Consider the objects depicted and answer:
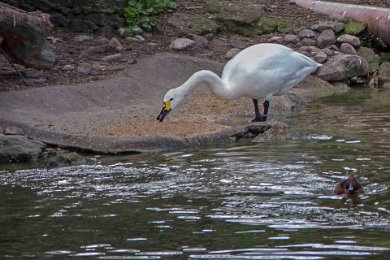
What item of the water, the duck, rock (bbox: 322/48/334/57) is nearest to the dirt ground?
rock (bbox: 322/48/334/57)

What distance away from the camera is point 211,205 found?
6754 millimetres

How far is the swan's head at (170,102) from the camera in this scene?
34.0 ft

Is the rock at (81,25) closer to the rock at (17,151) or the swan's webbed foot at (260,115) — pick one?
the swan's webbed foot at (260,115)

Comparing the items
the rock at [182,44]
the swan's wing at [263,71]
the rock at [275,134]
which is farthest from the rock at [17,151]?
the rock at [182,44]

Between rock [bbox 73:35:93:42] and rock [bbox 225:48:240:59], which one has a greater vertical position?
rock [bbox 73:35:93:42]

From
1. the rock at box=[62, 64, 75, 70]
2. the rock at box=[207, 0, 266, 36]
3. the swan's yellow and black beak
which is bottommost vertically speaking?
the swan's yellow and black beak

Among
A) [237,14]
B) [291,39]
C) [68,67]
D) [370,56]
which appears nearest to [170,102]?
[68,67]

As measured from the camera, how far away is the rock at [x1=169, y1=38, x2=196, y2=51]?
1441cm

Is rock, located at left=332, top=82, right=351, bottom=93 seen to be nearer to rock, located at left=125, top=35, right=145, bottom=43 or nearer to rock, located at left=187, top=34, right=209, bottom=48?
rock, located at left=187, top=34, right=209, bottom=48

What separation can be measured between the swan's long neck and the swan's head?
9 cm

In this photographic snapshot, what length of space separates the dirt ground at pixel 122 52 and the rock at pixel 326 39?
71cm

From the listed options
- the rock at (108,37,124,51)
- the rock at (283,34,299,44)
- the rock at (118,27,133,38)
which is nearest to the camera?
the rock at (108,37,124,51)

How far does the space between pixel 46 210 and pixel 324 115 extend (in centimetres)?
531

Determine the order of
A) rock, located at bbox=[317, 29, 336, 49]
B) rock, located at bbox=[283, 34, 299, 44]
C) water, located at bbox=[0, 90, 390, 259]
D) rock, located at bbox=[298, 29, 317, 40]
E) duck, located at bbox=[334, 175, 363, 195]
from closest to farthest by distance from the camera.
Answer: water, located at bbox=[0, 90, 390, 259]
duck, located at bbox=[334, 175, 363, 195]
rock, located at bbox=[317, 29, 336, 49]
rock, located at bbox=[283, 34, 299, 44]
rock, located at bbox=[298, 29, 317, 40]
